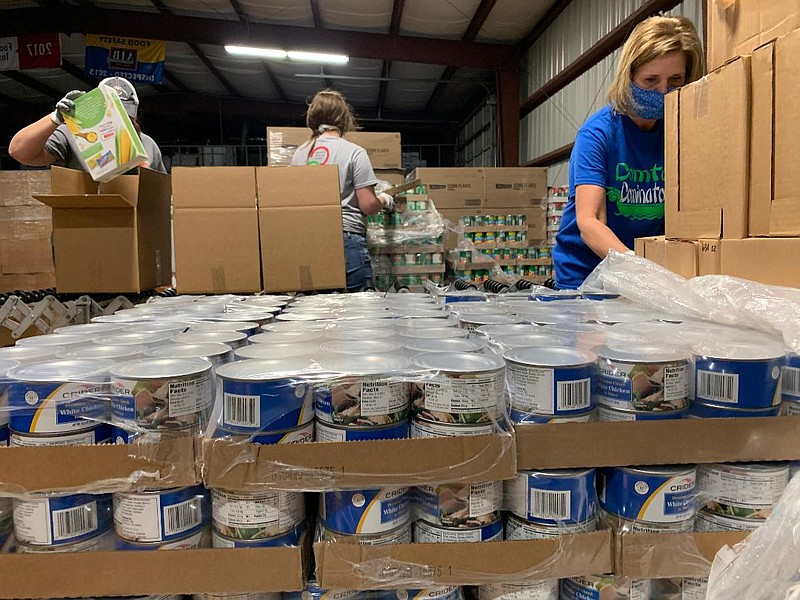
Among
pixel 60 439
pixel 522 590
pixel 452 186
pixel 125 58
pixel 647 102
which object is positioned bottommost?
pixel 522 590

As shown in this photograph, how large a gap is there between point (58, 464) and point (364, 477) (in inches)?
16.7

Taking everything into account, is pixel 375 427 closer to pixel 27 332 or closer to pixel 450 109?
pixel 27 332

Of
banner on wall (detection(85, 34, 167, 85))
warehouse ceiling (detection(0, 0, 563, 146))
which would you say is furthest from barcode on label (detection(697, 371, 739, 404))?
banner on wall (detection(85, 34, 167, 85))

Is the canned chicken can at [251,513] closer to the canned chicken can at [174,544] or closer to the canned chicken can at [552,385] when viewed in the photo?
the canned chicken can at [174,544]

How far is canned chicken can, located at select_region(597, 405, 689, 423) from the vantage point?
85cm

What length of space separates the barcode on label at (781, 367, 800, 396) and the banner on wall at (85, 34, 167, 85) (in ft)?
22.9

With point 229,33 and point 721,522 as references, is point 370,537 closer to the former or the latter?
point 721,522

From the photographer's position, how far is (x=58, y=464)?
31.3 inches

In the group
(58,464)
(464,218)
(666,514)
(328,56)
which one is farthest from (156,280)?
(328,56)

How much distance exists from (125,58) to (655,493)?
730cm

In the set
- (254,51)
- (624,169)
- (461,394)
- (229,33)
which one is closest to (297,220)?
(624,169)

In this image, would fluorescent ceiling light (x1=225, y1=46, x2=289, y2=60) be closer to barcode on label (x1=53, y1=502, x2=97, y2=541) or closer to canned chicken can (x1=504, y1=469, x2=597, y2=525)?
barcode on label (x1=53, y1=502, x2=97, y2=541)

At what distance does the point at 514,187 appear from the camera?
5.98 m

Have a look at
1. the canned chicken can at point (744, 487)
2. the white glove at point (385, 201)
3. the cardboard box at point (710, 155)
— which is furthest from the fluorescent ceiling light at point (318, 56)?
the canned chicken can at point (744, 487)
